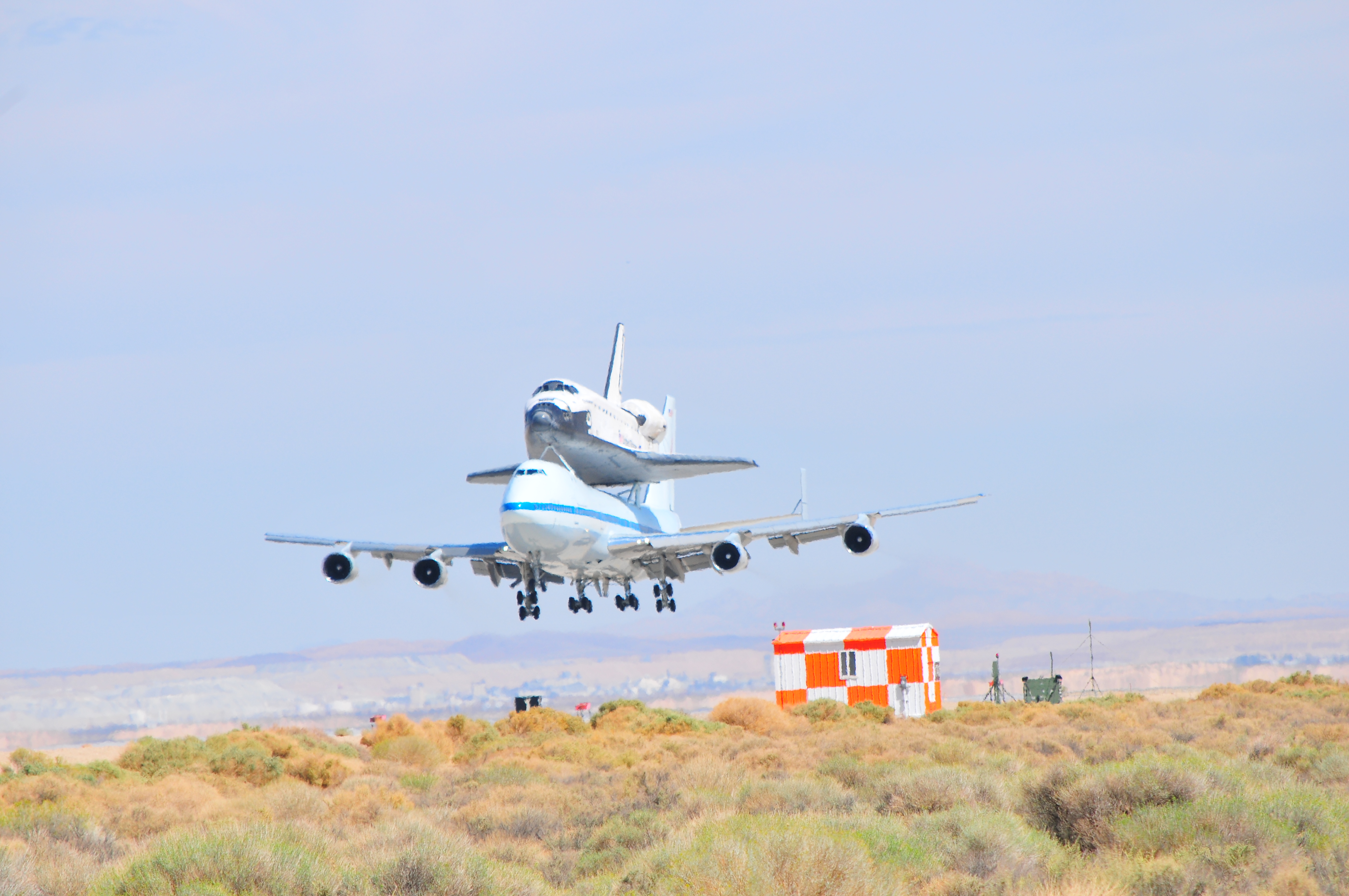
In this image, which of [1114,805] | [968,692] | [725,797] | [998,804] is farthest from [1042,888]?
[968,692]

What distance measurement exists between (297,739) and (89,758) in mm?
7911

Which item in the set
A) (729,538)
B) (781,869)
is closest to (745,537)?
(729,538)

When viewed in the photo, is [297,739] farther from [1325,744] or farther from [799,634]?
[1325,744]

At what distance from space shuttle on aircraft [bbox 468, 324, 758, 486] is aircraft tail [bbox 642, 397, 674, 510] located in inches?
29.0

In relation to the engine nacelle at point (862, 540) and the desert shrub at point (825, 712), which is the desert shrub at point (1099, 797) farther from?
the desert shrub at point (825, 712)

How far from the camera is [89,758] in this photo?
4591 centimetres

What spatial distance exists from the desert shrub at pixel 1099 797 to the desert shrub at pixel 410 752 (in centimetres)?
2430

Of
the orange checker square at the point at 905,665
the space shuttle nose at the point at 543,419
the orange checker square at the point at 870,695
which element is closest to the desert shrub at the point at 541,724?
the space shuttle nose at the point at 543,419

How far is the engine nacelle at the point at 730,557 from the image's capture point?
40.7m

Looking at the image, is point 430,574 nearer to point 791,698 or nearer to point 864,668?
point 791,698

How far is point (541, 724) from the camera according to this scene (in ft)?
156

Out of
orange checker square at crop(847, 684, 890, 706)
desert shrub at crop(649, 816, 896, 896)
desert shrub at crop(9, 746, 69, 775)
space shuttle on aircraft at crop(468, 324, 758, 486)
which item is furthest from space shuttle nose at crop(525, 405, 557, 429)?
desert shrub at crop(649, 816, 896, 896)

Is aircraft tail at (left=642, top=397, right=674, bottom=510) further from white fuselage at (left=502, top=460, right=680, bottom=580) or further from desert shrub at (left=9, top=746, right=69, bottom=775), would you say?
desert shrub at (left=9, top=746, right=69, bottom=775)

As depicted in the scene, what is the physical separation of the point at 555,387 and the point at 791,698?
17.5m
